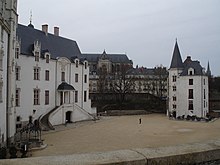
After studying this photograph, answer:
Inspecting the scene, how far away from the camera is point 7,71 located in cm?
2125

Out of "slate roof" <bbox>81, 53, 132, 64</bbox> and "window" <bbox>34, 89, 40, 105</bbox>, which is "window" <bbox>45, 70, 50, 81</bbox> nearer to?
"window" <bbox>34, 89, 40, 105</bbox>

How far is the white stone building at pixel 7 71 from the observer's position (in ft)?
63.4

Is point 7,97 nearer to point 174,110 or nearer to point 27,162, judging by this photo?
point 27,162

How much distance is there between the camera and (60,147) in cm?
2016

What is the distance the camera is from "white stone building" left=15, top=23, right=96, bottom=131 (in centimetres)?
3088

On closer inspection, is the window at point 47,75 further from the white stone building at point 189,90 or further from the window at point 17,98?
the white stone building at point 189,90

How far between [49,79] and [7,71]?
1388cm

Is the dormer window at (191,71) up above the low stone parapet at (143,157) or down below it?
above

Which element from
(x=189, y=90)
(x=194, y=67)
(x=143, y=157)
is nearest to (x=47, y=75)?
(x=189, y=90)

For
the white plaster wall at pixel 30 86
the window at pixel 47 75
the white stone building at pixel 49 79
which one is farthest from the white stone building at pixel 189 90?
the window at pixel 47 75

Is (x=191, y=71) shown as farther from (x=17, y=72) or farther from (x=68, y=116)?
(x=17, y=72)

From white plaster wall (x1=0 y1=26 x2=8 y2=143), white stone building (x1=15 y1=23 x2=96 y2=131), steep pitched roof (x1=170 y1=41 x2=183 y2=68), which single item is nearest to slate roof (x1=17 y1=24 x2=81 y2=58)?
white stone building (x1=15 y1=23 x2=96 y2=131)

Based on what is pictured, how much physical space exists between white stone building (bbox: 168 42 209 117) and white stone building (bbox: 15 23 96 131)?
51.5ft

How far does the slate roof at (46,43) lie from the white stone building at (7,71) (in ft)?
33.7
